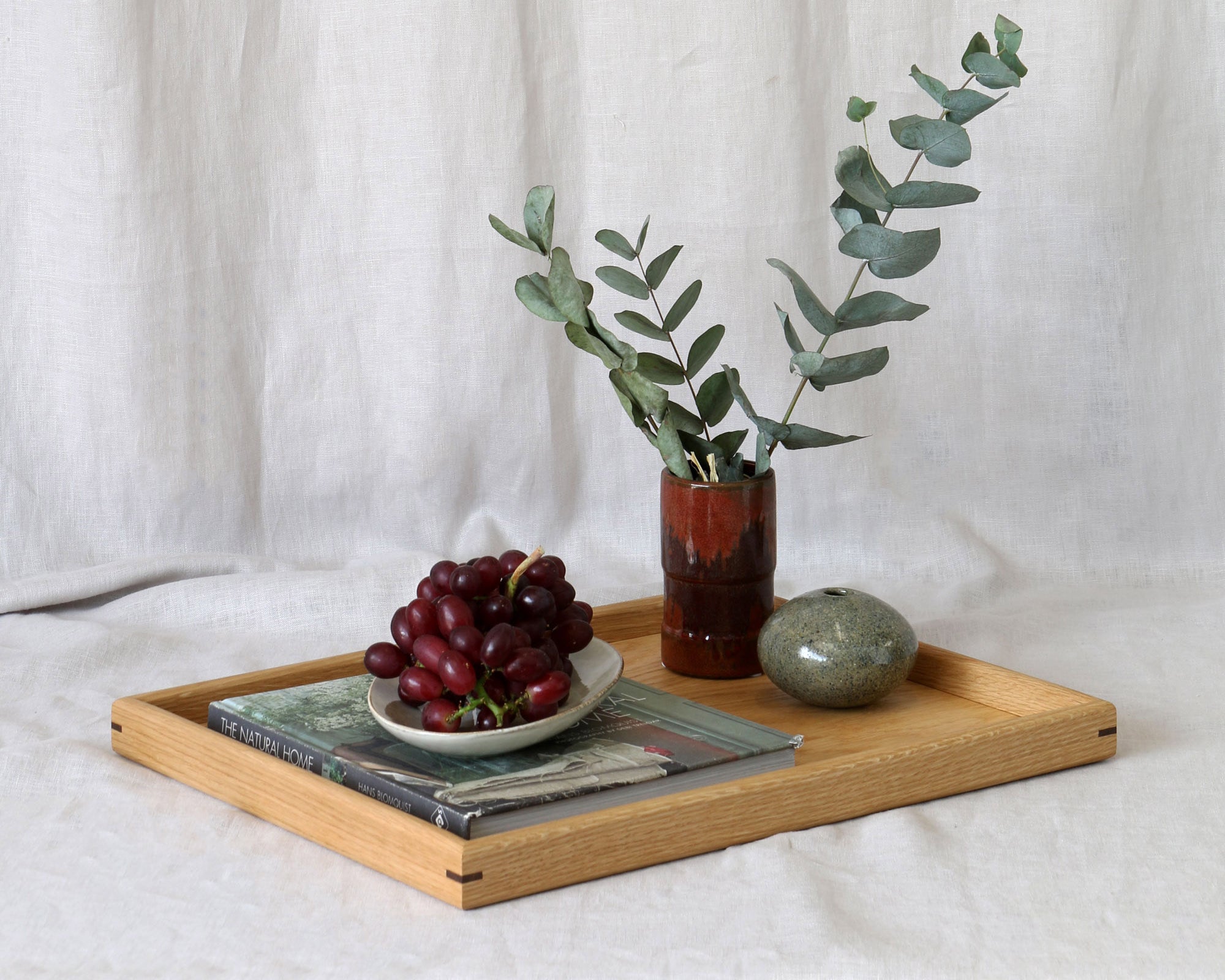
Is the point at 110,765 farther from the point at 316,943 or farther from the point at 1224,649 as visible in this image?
the point at 1224,649

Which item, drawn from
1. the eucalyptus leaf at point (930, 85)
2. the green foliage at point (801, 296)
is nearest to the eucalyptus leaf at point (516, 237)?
the green foliage at point (801, 296)

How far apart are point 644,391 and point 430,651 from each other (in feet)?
0.98

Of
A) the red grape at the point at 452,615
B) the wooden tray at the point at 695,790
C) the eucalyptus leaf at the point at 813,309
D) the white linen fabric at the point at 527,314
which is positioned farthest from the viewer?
the white linen fabric at the point at 527,314

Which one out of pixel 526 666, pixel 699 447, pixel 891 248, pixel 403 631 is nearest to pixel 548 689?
pixel 526 666

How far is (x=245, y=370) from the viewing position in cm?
173

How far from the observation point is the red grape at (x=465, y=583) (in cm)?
101

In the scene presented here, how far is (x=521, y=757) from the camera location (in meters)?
0.97

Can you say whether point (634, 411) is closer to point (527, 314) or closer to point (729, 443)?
point (729, 443)

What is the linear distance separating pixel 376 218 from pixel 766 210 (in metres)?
0.43

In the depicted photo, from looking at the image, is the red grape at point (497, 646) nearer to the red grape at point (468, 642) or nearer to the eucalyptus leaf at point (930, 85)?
the red grape at point (468, 642)

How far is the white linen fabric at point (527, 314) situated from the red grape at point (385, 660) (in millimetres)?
531

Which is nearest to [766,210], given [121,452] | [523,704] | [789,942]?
[121,452]

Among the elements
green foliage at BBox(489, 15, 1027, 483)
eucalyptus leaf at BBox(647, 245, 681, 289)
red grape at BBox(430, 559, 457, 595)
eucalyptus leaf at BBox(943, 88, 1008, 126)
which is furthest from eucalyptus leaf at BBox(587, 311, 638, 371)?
eucalyptus leaf at BBox(943, 88, 1008, 126)

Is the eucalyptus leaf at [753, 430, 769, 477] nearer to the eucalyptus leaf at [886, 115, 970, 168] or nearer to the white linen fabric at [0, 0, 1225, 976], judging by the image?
the eucalyptus leaf at [886, 115, 970, 168]
